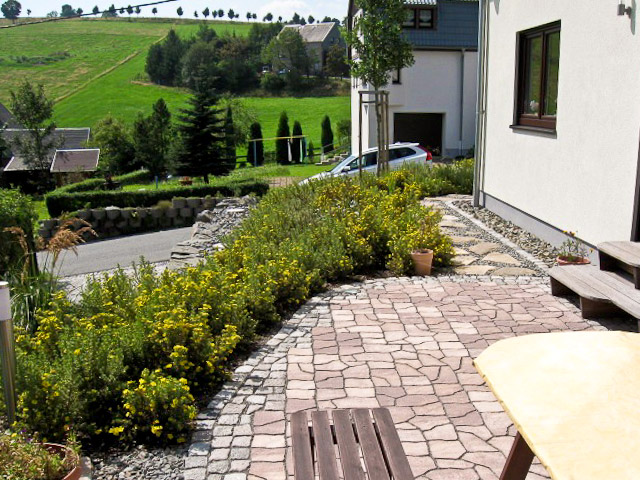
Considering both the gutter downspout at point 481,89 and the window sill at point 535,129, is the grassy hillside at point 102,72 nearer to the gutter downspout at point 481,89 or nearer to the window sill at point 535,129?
the gutter downspout at point 481,89

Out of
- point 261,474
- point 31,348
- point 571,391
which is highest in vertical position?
point 571,391

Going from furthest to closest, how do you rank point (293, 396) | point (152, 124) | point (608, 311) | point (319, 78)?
point (319, 78) < point (152, 124) < point (608, 311) < point (293, 396)

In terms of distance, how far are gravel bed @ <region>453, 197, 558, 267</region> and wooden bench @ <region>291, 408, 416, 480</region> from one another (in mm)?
5358

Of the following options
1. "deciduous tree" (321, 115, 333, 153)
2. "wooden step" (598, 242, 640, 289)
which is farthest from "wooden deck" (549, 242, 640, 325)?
"deciduous tree" (321, 115, 333, 153)

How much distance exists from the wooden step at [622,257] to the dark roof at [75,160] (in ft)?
141

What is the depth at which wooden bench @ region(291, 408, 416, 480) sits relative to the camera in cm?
273

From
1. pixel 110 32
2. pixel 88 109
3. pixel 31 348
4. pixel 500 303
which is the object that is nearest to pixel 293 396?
pixel 31 348

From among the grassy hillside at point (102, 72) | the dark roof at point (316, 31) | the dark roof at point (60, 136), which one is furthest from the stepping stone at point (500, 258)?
the dark roof at point (316, 31)

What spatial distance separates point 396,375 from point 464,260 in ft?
12.2

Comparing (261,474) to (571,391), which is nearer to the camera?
(571,391)

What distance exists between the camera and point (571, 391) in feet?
6.76

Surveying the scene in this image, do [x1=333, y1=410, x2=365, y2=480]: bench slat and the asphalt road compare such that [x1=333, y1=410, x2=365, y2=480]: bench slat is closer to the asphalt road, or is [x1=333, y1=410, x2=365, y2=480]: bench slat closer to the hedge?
the asphalt road

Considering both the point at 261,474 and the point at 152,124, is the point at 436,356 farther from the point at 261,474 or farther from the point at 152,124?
the point at 152,124

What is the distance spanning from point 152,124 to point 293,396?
4384 cm
